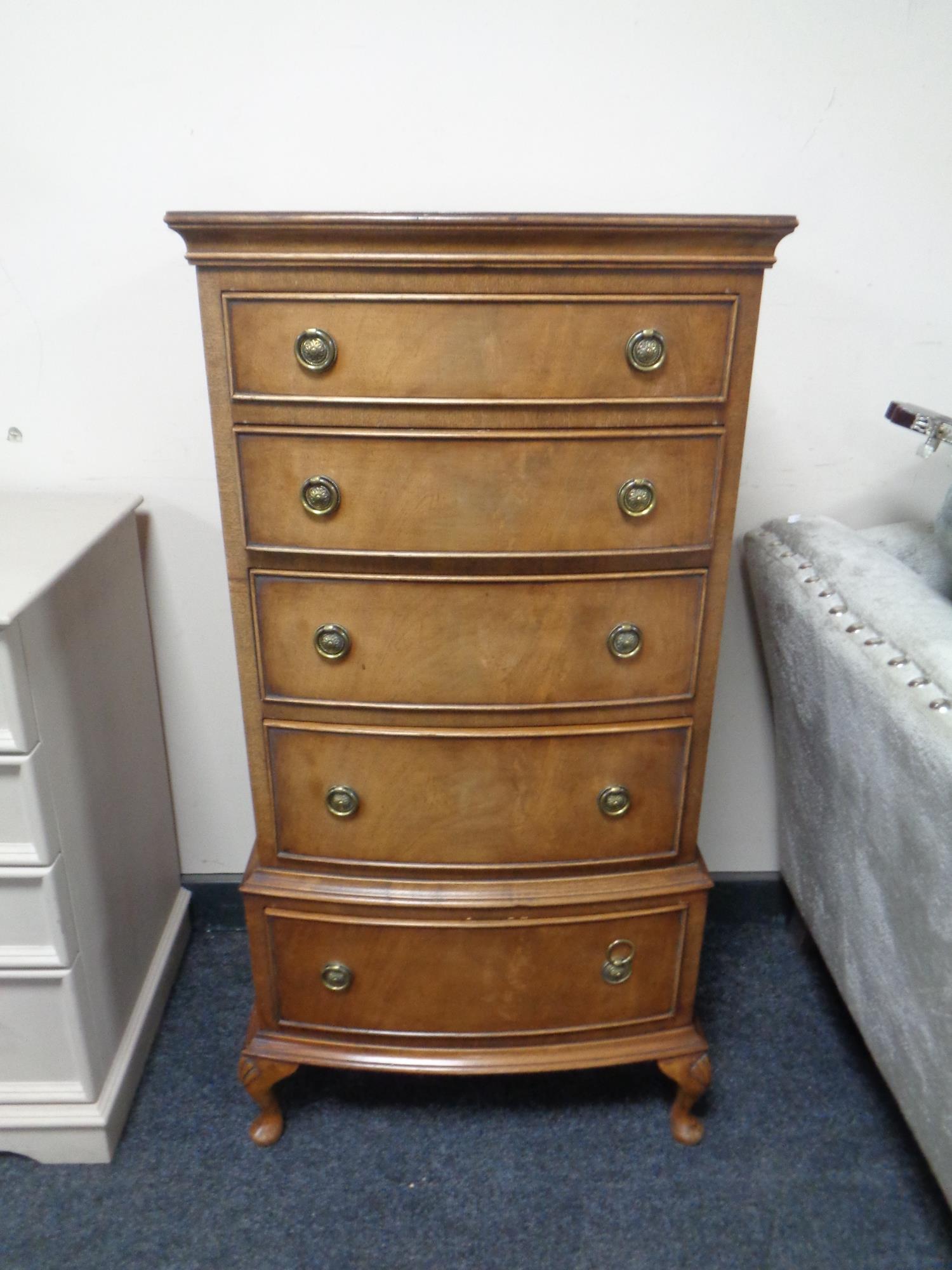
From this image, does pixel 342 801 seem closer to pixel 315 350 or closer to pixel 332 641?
pixel 332 641

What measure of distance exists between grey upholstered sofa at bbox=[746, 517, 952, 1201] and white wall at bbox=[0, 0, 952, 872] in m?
0.30

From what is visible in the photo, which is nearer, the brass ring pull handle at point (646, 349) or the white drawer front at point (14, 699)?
the brass ring pull handle at point (646, 349)

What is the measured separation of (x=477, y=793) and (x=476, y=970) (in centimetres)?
27

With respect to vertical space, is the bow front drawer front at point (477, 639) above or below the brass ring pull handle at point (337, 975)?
above

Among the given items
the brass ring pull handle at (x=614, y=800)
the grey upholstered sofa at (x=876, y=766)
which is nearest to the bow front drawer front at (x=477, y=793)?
the brass ring pull handle at (x=614, y=800)

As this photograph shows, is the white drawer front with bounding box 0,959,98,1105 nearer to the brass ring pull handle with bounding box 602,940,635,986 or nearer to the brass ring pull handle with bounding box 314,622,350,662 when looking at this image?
the brass ring pull handle with bounding box 314,622,350,662

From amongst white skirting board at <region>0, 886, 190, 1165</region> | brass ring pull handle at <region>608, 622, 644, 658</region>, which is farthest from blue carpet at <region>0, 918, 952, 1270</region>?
brass ring pull handle at <region>608, 622, 644, 658</region>

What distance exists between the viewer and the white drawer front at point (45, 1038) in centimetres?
128

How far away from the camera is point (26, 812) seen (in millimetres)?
1180

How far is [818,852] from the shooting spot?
58.9 inches

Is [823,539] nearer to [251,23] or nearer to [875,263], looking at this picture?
[875,263]

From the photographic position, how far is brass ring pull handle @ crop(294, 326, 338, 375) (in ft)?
3.25

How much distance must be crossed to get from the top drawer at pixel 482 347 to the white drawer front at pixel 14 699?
1.36ft

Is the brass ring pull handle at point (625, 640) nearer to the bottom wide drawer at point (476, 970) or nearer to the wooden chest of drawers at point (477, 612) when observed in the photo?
the wooden chest of drawers at point (477, 612)
